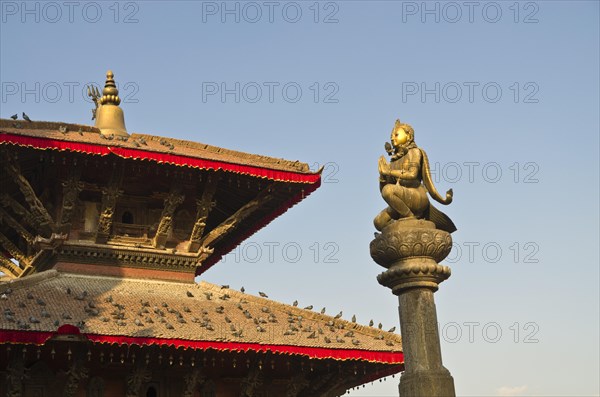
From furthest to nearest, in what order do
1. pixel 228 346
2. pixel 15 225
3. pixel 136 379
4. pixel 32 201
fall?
1. pixel 15 225
2. pixel 32 201
3. pixel 136 379
4. pixel 228 346

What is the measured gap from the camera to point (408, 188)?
39.2 ft

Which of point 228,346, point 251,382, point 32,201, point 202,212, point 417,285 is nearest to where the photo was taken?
point 417,285

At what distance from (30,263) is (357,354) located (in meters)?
9.02

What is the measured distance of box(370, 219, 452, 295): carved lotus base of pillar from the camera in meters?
11.5

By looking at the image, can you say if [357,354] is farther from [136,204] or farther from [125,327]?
[136,204]

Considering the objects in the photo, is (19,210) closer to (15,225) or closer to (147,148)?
(15,225)

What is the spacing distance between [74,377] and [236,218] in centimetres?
668

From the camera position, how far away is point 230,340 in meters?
18.4

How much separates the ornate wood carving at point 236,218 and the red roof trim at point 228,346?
5048 mm

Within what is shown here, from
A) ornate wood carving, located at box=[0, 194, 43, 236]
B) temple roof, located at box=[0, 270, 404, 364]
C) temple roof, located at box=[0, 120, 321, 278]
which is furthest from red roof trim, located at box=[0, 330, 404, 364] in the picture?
ornate wood carving, located at box=[0, 194, 43, 236]

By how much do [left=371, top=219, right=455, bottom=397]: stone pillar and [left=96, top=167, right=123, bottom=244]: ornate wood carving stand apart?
11.3m

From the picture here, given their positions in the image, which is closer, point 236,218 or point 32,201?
point 32,201

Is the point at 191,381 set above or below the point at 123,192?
below

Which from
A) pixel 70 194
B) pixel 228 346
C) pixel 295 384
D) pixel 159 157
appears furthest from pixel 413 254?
pixel 70 194
